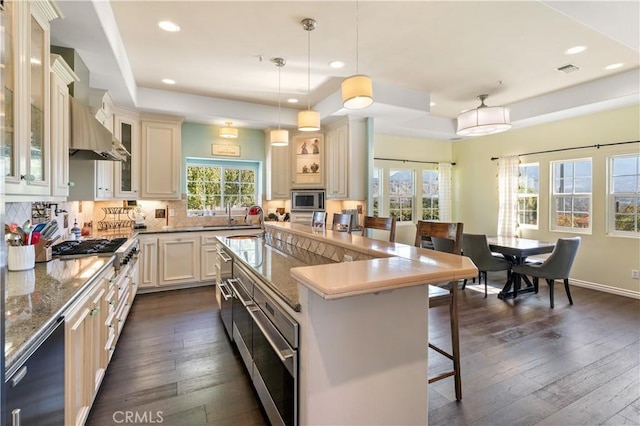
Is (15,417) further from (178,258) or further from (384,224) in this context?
(178,258)

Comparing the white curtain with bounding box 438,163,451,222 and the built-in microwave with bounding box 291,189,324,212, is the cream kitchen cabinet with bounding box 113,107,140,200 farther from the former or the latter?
the white curtain with bounding box 438,163,451,222

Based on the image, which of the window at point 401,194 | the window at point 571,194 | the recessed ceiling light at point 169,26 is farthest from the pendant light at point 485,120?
the recessed ceiling light at point 169,26

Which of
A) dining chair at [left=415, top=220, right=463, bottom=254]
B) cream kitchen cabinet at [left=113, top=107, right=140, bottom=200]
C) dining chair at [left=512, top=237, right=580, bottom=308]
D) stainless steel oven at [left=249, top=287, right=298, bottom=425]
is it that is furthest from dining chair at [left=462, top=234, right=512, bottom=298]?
cream kitchen cabinet at [left=113, top=107, right=140, bottom=200]

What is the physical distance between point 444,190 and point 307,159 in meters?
3.41

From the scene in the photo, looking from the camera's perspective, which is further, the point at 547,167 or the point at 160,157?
the point at 547,167

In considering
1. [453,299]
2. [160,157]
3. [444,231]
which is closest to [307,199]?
[160,157]

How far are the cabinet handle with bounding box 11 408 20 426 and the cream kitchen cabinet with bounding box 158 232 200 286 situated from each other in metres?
3.68

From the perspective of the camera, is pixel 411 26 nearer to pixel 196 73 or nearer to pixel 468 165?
pixel 196 73

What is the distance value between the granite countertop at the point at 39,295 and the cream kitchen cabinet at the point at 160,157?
2529 millimetres

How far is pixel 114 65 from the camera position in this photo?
117 inches

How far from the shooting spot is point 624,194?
448 centimetres

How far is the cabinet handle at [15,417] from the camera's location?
948 millimetres

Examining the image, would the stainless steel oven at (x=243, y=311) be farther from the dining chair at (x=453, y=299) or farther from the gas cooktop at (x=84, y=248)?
the dining chair at (x=453, y=299)

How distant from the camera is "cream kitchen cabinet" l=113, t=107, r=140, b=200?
412 centimetres
